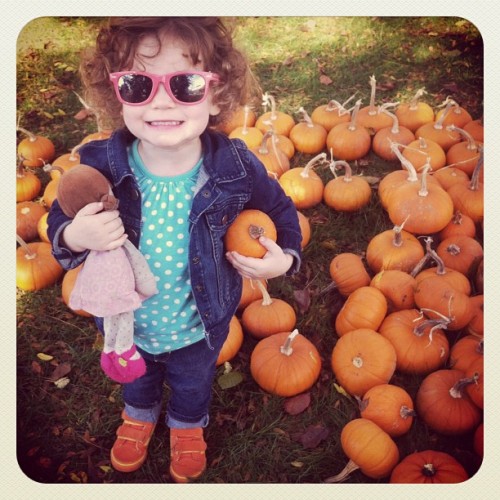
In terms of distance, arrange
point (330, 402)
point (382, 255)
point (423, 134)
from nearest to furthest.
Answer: point (330, 402)
point (382, 255)
point (423, 134)

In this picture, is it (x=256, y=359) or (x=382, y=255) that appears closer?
(x=256, y=359)

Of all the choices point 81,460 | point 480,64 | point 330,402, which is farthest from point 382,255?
point 81,460

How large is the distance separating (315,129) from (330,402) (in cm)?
111

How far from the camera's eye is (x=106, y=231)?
3.85 ft

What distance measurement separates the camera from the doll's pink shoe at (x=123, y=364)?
1.29 m

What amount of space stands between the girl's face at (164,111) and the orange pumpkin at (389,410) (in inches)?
35.9

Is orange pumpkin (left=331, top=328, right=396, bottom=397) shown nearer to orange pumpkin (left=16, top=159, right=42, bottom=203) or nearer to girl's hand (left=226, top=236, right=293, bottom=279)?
girl's hand (left=226, top=236, right=293, bottom=279)

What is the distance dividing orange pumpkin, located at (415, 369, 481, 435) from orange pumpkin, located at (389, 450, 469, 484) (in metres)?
0.11

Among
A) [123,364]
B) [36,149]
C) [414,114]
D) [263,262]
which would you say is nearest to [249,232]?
[263,262]

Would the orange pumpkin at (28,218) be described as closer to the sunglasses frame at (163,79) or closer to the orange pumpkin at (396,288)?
the sunglasses frame at (163,79)

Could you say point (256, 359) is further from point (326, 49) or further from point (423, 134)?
point (423, 134)

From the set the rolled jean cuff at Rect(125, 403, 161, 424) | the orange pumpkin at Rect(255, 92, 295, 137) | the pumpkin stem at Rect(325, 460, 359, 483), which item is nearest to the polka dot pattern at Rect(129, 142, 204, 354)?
the rolled jean cuff at Rect(125, 403, 161, 424)

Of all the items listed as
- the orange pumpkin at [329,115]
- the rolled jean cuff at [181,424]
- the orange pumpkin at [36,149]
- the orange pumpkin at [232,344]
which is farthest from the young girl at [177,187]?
the orange pumpkin at [329,115]

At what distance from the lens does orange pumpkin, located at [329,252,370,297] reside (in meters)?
1.93
